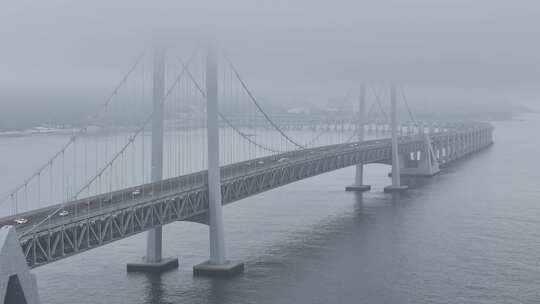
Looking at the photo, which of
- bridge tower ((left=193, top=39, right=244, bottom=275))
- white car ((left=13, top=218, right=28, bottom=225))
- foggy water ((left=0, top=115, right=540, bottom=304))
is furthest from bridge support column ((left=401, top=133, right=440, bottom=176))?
white car ((left=13, top=218, right=28, bottom=225))

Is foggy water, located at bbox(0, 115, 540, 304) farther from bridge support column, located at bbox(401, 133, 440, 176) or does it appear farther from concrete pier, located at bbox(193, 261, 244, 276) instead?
bridge support column, located at bbox(401, 133, 440, 176)

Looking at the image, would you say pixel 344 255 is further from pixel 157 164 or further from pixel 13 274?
pixel 13 274

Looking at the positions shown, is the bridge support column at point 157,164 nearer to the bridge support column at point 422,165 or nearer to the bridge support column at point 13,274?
the bridge support column at point 13,274

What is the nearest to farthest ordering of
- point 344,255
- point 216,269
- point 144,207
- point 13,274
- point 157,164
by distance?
1. point 13,274
2. point 144,207
3. point 216,269
4. point 157,164
5. point 344,255

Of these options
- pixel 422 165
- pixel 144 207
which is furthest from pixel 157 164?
pixel 422 165

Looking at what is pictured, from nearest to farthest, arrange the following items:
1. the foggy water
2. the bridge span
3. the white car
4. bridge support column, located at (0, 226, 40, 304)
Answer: bridge support column, located at (0, 226, 40, 304), the bridge span, the white car, the foggy water

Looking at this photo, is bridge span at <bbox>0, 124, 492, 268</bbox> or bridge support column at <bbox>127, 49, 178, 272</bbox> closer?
bridge span at <bbox>0, 124, 492, 268</bbox>

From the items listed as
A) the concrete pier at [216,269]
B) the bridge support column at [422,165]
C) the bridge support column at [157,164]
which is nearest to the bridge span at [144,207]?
the bridge support column at [157,164]
